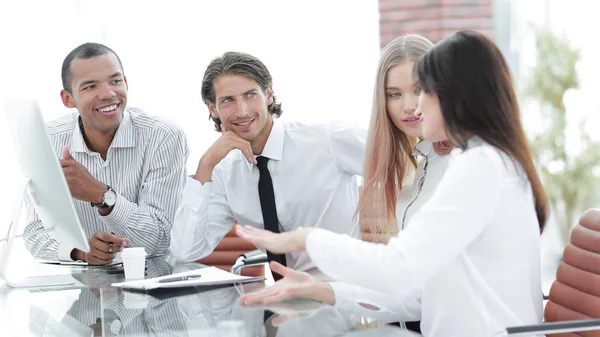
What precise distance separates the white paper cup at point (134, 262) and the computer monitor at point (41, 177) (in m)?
0.20

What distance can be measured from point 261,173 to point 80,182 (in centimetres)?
58

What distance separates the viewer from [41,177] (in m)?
1.89

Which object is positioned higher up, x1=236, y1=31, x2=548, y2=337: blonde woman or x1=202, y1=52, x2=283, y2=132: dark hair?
x1=202, y1=52, x2=283, y2=132: dark hair

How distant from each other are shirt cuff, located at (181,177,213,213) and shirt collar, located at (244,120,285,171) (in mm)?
207

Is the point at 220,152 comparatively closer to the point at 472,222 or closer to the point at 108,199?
the point at 108,199

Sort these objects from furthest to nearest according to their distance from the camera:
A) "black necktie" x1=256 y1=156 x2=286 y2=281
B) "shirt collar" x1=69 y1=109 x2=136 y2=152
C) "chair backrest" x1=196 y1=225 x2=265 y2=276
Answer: "chair backrest" x1=196 y1=225 x2=265 y2=276, "shirt collar" x1=69 y1=109 x2=136 y2=152, "black necktie" x1=256 y1=156 x2=286 y2=281

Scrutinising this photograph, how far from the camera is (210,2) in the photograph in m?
4.97

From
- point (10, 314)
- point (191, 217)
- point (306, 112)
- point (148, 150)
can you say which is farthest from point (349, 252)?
point (306, 112)

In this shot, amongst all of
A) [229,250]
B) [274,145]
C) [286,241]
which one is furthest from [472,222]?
[229,250]

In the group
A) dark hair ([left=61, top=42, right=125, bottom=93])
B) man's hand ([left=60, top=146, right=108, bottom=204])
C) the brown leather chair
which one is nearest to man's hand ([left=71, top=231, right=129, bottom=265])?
man's hand ([left=60, top=146, right=108, bottom=204])

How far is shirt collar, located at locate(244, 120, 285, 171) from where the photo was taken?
8.49 feet

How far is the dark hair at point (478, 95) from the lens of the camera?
1455 millimetres

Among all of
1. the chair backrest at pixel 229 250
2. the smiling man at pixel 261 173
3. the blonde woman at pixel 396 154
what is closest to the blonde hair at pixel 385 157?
the blonde woman at pixel 396 154

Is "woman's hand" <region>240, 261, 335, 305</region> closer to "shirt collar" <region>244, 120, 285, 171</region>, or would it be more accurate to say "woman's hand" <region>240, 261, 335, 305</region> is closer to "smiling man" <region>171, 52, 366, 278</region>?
"smiling man" <region>171, 52, 366, 278</region>
